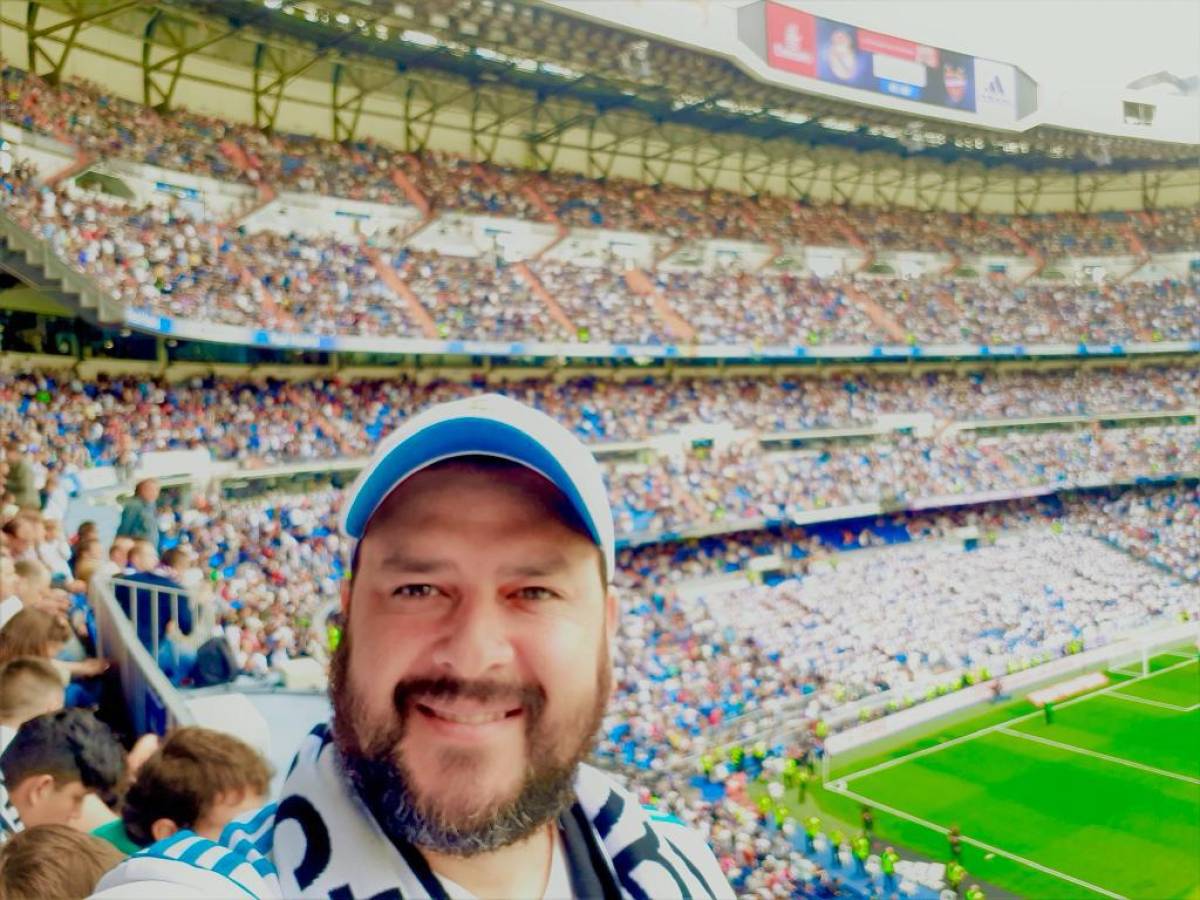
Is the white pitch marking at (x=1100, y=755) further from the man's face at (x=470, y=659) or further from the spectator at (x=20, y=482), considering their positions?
the man's face at (x=470, y=659)

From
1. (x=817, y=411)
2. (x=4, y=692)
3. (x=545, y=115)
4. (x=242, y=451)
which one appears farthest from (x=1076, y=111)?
(x=4, y=692)

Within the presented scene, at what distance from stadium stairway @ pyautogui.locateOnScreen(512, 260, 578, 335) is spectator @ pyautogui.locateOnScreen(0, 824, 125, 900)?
26.3 meters

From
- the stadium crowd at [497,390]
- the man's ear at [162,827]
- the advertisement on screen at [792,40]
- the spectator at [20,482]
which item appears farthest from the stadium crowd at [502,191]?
the man's ear at [162,827]

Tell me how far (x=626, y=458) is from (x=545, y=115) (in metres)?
13.3

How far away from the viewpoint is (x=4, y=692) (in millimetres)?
3879

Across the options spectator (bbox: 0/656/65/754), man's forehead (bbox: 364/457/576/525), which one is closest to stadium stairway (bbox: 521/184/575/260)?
spectator (bbox: 0/656/65/754)

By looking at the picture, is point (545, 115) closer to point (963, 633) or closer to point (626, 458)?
point (626, 458)

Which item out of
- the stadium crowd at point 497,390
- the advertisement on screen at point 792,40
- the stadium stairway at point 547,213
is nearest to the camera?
the stadium crowd at point 497,390

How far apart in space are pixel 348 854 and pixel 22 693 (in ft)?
11.3

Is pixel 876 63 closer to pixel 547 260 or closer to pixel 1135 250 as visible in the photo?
pixel 547 260

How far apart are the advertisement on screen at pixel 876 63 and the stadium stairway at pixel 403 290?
13581 millimetres

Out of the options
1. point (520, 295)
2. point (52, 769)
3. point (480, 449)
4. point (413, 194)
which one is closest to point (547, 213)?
point (520, 295)

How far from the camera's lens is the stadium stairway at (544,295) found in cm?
2833

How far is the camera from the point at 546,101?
31297 mm
